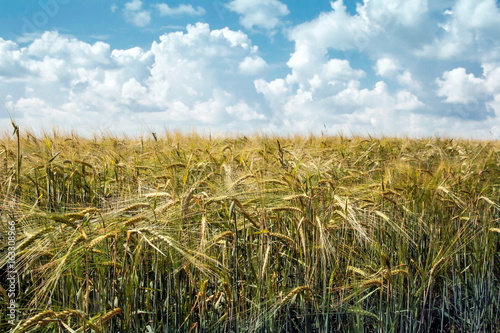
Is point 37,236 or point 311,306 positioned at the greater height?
point 37,236

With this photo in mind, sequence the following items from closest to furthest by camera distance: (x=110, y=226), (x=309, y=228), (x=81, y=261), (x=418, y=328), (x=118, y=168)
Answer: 1. (x=110, y=226)
2. (x=81, y=261)
3. (x=309, y=228)
4. (x=418, y=328)
5. (x=118, y=168)

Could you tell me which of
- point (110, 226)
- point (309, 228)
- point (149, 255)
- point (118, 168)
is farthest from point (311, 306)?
point (118, 168)

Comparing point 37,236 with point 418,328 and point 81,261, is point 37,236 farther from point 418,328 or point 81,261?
point 418,328

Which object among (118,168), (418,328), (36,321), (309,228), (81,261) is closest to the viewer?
(36,321)

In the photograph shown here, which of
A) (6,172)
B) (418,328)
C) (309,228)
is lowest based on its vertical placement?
(418,328)

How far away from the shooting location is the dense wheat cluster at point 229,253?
6.13ft

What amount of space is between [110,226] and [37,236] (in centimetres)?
33

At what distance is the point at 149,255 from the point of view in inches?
88.9

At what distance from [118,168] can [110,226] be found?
5.52 feet

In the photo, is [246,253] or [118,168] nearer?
[246,253]

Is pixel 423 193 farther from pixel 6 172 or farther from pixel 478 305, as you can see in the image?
pixel 6 172

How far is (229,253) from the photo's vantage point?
7.16 feet

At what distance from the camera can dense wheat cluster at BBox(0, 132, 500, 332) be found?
1867 millimetres

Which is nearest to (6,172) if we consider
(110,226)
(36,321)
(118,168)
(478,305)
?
(118,168)
